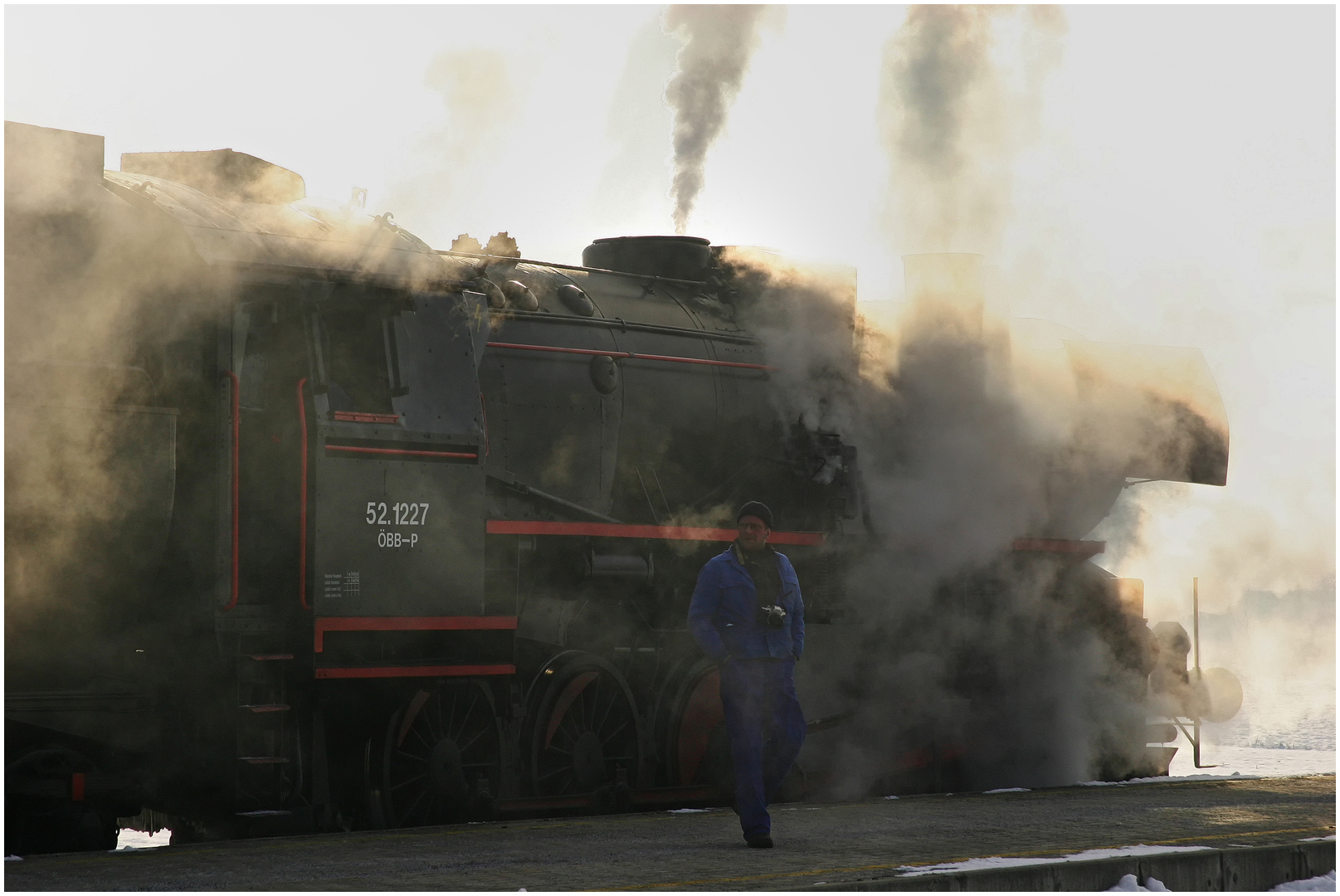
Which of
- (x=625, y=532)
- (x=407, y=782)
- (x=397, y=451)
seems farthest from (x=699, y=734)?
(x=397, y=451)

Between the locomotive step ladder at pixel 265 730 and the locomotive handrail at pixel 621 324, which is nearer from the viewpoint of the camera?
the locomotive step ladder at pixel 265 730

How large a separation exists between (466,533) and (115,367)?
225 cm

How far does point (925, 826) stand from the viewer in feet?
28.1

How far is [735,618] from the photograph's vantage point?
807 centimetres

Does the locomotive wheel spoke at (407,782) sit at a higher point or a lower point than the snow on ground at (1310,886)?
higher

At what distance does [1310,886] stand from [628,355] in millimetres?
5671

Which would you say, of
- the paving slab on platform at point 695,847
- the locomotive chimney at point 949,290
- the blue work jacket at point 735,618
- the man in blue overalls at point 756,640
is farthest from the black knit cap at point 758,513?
the locomotive chimney at point 949,290

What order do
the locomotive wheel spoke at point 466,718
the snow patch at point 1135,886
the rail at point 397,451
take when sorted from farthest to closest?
the locomotive wheel spoke at point 466,718 → the rail at point 397,451 → the snow patch at point 1135,886

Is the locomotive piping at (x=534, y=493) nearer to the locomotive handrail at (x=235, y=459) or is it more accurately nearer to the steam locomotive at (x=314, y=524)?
the steam locomotive at (x=314, y=524)

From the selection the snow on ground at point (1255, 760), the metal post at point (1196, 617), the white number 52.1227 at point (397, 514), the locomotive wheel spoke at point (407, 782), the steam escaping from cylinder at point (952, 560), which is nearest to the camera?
the white number 52.1227 at point (397, 514)

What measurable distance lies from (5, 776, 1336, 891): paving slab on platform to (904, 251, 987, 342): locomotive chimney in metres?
4.33

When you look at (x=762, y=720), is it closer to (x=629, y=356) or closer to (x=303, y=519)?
(x=303, y=519)

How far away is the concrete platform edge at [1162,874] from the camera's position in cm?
630

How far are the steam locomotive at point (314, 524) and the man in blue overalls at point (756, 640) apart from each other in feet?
5.79
